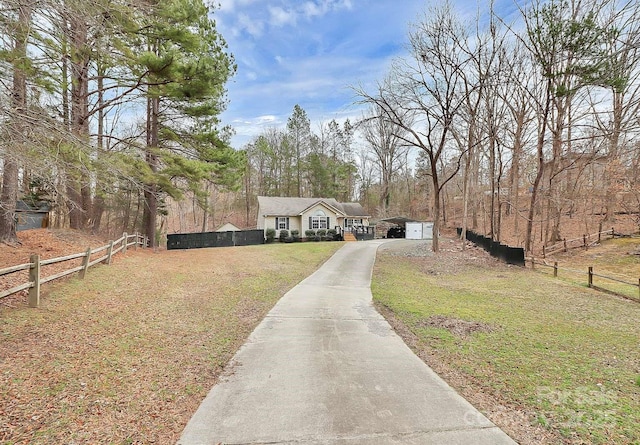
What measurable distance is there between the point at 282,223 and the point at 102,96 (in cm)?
1862

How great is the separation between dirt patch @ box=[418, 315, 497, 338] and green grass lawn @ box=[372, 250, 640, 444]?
0.06m

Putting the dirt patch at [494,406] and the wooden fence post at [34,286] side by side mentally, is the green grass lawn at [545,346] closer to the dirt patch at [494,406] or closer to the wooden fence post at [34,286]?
the dirt patch at [494,406]

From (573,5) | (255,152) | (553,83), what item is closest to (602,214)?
(553,83)

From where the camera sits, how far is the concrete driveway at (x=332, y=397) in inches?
119

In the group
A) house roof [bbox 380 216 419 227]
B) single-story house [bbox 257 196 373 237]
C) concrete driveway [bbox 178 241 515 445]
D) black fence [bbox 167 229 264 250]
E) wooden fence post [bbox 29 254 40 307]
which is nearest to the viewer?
concrete driveway [bbox 178 241 515 445]

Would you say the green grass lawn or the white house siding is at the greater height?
the white house siding

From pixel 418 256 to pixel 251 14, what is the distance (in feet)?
47.6

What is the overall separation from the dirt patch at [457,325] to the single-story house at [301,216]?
23.7 m

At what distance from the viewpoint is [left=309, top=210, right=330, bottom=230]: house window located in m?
30.8

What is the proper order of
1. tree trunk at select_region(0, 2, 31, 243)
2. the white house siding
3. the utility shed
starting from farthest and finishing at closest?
1. the utility shed
2. the white house siding
3. tree trunk at select_region(0, 2, 31, 243)

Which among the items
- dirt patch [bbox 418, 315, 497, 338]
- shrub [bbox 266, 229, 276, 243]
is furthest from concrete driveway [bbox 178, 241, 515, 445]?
shrub [bbox 266, 229, 276, 243]

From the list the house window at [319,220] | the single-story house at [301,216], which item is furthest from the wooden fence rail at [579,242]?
the house window at [319,220]

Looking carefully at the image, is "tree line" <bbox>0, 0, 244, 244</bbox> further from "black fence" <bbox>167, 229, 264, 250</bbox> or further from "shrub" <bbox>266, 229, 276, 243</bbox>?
"shrub" <bbox>266, 229, 276, 243</bbox>

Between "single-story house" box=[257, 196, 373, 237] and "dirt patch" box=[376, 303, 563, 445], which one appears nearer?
"dirt patch" box=[376, 303, 563, 445]
